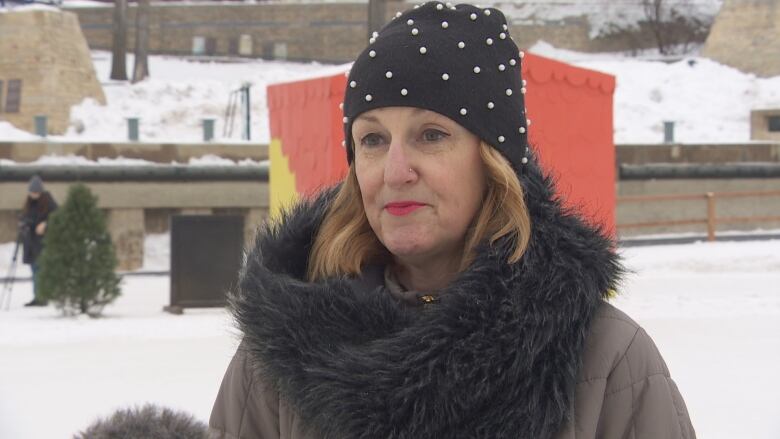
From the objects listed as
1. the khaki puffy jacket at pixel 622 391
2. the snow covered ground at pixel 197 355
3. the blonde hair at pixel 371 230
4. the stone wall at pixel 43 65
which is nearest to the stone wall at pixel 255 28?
the stone wall at pixel 43 65

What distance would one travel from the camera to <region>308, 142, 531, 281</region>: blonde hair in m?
1.95

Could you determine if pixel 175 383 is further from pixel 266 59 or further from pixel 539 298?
pixel 266 59

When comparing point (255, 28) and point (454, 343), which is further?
point (255, 28)

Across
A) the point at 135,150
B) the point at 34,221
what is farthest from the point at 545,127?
the point at 135,150

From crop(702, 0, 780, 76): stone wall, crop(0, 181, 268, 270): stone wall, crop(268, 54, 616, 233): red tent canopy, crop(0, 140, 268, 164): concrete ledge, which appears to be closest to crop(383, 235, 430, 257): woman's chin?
crop(268, 54, 616, 233): red tent canopy

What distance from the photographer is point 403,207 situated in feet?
6.41

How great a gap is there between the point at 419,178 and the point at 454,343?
0.95 ft

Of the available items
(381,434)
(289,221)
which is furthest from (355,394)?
(289,221)

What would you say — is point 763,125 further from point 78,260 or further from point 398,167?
point 398,167

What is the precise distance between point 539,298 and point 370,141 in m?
0.41

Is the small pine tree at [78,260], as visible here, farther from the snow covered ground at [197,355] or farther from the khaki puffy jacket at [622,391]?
the khaki puffy jacket at [622,391]

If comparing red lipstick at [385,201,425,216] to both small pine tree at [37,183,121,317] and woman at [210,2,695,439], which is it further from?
small pine tree at [37,183,121,317]

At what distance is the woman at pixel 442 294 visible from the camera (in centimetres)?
182

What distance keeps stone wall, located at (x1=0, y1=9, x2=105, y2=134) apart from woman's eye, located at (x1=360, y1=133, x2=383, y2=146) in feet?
89.5
